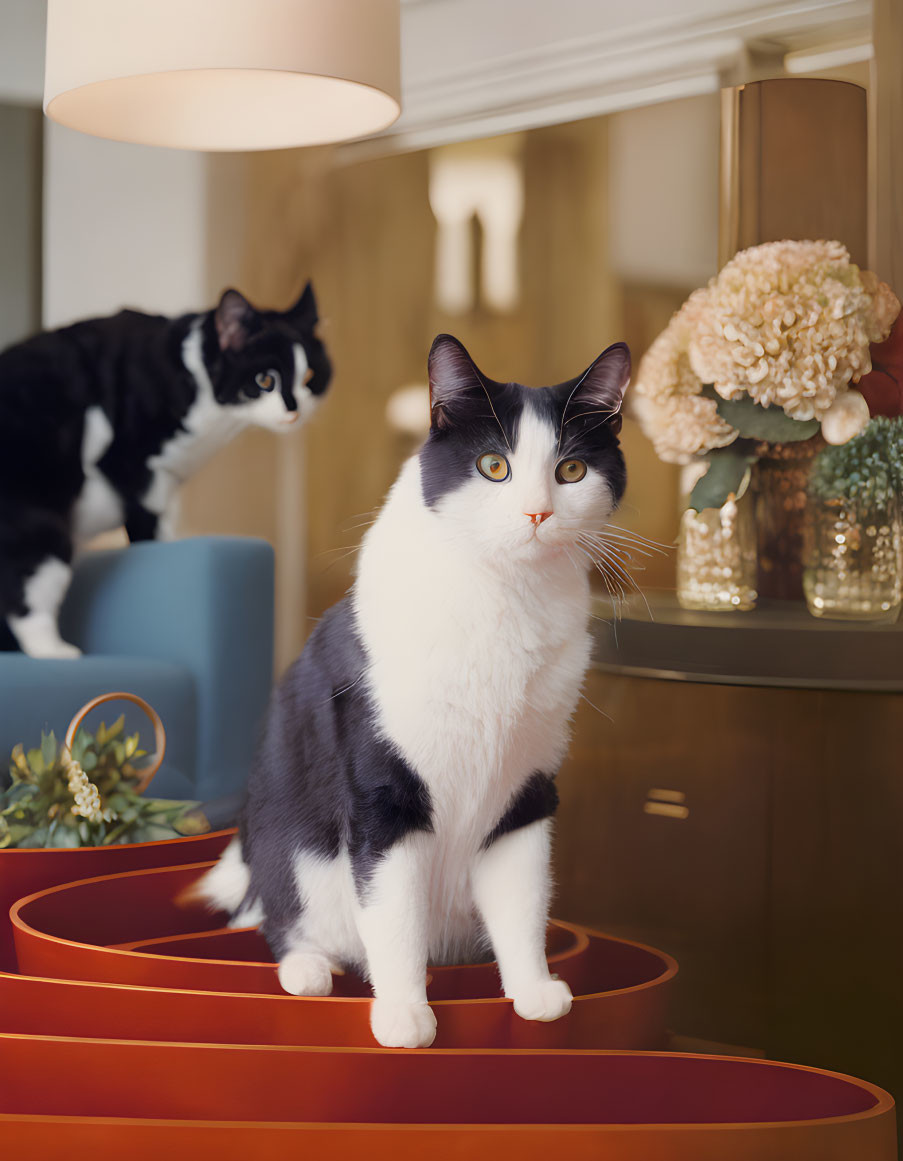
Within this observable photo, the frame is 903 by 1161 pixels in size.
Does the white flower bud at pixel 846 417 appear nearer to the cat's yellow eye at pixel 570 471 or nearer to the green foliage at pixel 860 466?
the green foliage at pixel 860 466

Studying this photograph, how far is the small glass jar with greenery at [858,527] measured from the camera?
1.22 metres

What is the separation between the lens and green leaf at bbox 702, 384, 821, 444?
46.9 inches

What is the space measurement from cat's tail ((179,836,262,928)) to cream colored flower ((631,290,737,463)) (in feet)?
2.22

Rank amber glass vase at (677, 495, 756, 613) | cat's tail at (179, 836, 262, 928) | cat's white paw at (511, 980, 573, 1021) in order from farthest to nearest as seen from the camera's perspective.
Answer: amber glass vase at (677, 495, 756, 613) < cat's tail at (179, 836, 262, 928) < cat's white paw at (511, 980, 573, 1021)

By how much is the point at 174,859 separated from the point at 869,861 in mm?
812

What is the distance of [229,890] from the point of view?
0.87 meters

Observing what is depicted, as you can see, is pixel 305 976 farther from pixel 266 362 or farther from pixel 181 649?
pixel 266 362

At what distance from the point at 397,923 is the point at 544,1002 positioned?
0.10 m

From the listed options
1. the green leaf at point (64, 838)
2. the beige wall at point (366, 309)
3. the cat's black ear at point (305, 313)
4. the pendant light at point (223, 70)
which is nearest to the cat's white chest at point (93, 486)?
the cat's black ear at point (305, 313)

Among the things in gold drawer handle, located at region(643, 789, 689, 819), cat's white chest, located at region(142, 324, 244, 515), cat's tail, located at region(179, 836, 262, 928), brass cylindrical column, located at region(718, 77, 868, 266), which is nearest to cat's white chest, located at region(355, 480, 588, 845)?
cat's tail, located at region(179, 836, 262, 928)

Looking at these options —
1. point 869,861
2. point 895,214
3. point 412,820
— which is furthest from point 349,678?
point 895,214

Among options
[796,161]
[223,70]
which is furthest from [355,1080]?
[796,161]

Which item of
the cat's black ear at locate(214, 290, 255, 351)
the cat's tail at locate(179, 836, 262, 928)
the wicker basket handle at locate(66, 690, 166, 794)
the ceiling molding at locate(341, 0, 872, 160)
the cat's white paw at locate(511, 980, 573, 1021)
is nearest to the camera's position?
the cat's white paw at locate(511, 980, 573, 1021)

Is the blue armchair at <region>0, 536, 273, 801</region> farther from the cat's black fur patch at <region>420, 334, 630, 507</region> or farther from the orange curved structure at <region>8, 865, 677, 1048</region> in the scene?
the cat's black fur patch at <region>420, 334, 630, 507</region>
